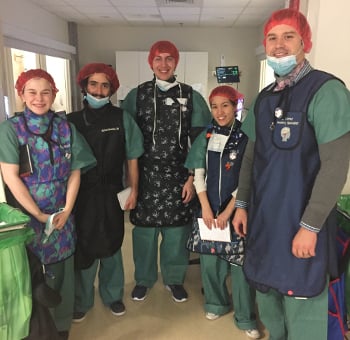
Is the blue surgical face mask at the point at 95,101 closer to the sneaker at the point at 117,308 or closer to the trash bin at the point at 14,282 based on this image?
the trash bin at the point at 14,282

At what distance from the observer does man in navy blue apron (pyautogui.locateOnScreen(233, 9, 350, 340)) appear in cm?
119

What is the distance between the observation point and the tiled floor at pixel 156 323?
75.9 inches

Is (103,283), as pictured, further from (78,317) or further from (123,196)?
(123,196)

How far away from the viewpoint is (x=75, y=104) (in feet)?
18.4

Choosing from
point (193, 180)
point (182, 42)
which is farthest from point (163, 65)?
point (182, 42)

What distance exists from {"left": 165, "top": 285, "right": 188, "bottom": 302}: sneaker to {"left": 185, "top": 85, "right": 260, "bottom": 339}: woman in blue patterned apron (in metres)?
0.36

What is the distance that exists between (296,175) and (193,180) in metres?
0.86

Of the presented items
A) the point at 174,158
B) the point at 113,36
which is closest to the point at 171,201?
the point at 174,158

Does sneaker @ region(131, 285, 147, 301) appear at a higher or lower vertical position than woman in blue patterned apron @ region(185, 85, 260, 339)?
lower

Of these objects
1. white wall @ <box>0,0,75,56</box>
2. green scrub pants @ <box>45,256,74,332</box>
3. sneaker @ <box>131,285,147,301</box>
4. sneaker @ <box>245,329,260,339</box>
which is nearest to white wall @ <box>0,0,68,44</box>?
white wall @ <box>0,0,75,56</box>

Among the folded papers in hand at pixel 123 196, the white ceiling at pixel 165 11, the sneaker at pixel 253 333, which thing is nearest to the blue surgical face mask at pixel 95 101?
the folded papers in hand at pixel 123 196

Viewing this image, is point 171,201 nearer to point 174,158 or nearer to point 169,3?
point 174,158

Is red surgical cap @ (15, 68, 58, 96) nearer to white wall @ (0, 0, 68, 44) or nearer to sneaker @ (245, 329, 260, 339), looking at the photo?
sneaker @ (245, 329, 260, 339)

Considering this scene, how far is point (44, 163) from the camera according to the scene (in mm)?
1577
